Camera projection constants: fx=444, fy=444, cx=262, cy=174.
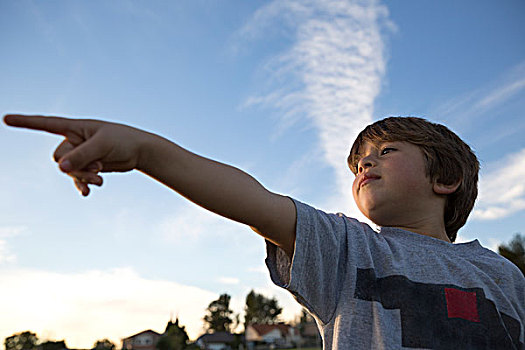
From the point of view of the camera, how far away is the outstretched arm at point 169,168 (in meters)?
1.12

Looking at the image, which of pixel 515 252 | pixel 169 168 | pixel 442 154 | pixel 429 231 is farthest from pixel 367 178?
pixel 515 252

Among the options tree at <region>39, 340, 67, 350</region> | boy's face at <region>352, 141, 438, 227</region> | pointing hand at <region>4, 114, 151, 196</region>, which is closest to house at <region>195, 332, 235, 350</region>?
tree at <region>39, 340, 67, 350</region>

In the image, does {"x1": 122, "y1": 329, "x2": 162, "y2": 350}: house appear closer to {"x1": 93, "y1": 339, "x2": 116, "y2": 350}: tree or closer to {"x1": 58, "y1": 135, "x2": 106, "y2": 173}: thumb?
{"x1": 93, "y1": 339, "x2": 116, "y2": 350}: tree

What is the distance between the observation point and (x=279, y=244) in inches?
60.6

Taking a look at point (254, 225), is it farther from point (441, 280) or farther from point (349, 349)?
point (441, 280)

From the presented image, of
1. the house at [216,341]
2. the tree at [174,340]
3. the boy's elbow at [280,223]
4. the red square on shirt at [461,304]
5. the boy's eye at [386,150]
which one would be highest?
the house at [216,341]

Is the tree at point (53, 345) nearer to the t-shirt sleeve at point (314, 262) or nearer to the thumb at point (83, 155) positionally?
the t-shirt sleeve at point (314, 262)

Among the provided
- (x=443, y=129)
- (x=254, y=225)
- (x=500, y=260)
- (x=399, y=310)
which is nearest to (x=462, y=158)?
(x=443, y=129)

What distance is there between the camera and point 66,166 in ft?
3.62

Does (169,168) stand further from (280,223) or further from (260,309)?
(260,309)

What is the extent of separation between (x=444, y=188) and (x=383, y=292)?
0.81 metres

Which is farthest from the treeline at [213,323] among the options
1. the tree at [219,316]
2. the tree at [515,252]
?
the tree at [515,252]

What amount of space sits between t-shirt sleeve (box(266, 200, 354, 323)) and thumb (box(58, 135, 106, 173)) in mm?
682

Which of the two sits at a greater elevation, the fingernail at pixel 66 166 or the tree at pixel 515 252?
the tree at pixel 515 252
